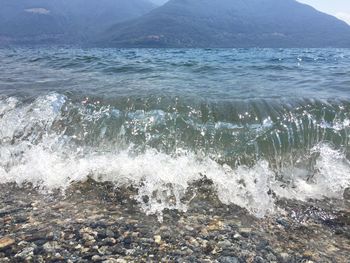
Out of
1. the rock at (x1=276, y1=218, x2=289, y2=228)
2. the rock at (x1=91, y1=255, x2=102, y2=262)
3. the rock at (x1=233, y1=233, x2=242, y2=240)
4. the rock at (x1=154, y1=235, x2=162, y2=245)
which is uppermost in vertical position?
the rock at (x1=91, y1=255, x2=102, y2=262)

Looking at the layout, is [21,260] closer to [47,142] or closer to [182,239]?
[182,239]

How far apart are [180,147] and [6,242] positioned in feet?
14.3

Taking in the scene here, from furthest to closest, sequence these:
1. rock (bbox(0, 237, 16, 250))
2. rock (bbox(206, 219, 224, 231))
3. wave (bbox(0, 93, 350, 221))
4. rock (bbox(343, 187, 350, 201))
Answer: wave (bbox(0, 93, 350, 221)), rock (bbox(343, 187, 350, 201)), rock (bbox(206, 219, 224, 231)), rock (bbox(0, 237, 16, 250))

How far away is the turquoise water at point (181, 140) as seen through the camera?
6977 millimetres

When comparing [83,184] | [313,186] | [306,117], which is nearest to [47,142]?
[83,184]

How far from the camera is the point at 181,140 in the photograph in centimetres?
841

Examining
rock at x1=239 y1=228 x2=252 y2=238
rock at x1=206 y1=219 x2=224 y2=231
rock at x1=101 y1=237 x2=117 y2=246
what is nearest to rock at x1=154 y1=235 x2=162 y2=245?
rock at x1=101 y1=237 x2=117 y2=246

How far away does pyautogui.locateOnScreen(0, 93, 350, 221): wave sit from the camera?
22.4 feet

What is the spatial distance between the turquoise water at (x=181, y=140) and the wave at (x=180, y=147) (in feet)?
0.08

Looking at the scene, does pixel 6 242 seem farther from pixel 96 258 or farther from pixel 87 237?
pixel 96 258

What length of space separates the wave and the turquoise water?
0.02 metres

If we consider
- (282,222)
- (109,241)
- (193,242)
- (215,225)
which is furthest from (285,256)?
(109,241)

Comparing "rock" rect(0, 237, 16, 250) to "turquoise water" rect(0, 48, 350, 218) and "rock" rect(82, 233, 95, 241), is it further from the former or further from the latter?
"turquoise water" rect(0, 48, 350, 218)

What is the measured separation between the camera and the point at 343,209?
20.1ft
